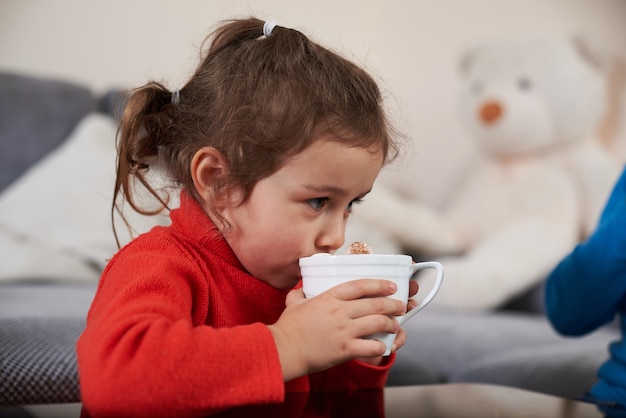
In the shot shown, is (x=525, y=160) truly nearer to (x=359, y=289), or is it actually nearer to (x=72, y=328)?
(x=72, y=328)

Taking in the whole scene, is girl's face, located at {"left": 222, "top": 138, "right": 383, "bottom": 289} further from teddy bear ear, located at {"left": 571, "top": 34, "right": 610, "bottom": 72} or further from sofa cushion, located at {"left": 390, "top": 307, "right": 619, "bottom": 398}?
teddy bear ear, located at {"left": 571, "top": 34, "right": 610, "bottom": 72}

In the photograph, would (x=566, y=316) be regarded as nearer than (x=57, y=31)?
Yes

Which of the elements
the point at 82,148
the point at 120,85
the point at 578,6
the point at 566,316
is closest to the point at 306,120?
the point at 566,316

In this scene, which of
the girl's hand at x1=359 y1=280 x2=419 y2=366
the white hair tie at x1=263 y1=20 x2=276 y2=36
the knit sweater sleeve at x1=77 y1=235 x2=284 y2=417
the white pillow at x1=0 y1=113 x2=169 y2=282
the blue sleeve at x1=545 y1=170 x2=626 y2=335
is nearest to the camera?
the knit sweater sleeve at x1=77 y1=235 x2=284 y2=417

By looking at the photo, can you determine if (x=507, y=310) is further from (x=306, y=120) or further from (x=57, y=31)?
(x=57, y=31)

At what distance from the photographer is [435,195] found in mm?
2848

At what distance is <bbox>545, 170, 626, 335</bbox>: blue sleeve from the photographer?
3.44 feet

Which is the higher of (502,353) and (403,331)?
(403,331)

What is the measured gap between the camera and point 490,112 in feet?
7.66

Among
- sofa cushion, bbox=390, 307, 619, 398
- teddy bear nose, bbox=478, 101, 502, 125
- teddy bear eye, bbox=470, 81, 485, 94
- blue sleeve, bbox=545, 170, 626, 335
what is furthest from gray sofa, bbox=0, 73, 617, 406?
teddy bear eye, bbox=470, 81, 485, 94

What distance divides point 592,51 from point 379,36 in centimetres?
85

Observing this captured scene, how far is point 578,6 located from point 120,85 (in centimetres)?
178

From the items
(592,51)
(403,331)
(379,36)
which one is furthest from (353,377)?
(379,36)

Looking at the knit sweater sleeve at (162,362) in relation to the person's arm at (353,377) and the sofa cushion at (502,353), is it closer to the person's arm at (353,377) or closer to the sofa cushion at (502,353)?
the person's arm at (353,377)
